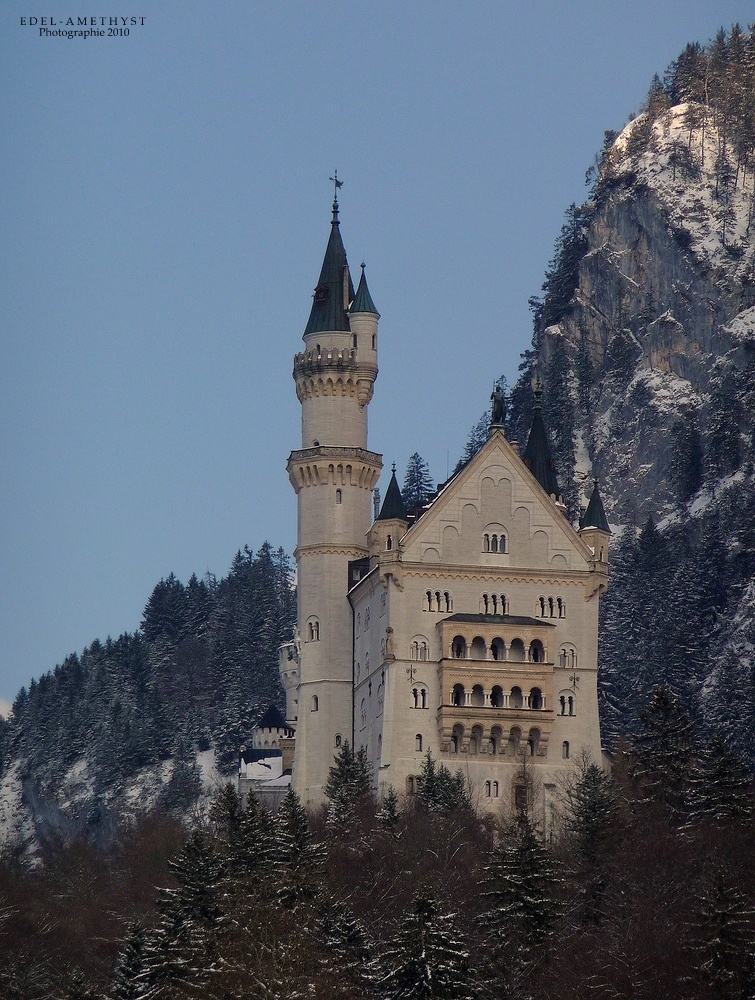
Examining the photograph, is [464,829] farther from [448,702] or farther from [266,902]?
[266,902]

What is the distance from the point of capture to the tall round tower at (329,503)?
445 ft

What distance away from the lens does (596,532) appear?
13362 centimetres

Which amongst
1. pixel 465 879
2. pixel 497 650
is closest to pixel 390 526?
pixel 497 650

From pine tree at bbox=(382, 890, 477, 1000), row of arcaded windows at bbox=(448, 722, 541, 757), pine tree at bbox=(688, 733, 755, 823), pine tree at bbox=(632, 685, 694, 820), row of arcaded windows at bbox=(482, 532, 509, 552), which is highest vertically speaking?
row of arcaded windows at bbox=(482, 532, 509, 552)

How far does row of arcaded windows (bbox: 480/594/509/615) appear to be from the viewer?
13075 cm

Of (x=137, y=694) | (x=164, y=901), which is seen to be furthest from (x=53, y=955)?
(x=137, y=694)

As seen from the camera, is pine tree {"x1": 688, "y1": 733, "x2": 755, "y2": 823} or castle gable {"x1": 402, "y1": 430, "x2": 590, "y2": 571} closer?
pine tree {"x1": 688, "y1": 733, "x2": 755, "y2": 823}

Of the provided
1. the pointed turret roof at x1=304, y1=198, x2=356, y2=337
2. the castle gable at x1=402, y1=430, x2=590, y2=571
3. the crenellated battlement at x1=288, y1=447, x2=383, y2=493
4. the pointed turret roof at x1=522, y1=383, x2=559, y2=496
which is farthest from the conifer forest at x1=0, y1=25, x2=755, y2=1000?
the pointed turret roof at x1=304, y1=198, x2=356, y2=337

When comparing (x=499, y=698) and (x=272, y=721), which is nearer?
(x=499, y=698)

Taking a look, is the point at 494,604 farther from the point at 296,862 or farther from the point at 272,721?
the point at 296,862

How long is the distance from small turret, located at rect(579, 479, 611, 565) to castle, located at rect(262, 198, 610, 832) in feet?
0.30

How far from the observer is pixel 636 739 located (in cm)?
11481

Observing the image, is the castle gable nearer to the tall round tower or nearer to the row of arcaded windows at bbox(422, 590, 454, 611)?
the row of arcaded windows at bbox(422, 590, 454, 611)

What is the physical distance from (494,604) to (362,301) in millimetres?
16615
